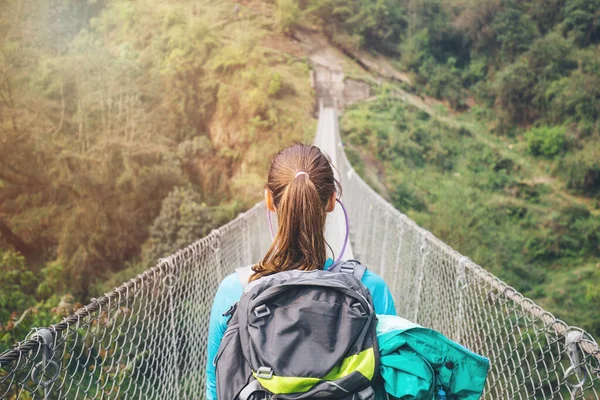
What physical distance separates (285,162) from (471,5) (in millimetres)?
22612

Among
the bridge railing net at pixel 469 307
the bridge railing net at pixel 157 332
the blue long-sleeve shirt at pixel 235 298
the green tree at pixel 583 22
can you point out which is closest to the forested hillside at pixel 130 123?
the bridge railing net at pixel 469 307

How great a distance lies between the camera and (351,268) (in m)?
0.84

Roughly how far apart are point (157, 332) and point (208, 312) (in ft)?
2.31

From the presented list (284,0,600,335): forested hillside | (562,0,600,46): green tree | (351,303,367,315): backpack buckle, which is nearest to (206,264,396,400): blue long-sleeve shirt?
(351,303,367,315): backpack buckle

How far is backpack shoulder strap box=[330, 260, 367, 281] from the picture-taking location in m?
0.83

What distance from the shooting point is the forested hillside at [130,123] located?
45.5ft

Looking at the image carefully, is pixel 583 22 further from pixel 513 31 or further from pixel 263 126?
pixel 263 126

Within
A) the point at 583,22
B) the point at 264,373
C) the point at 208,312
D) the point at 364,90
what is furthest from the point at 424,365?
the point at 583,22

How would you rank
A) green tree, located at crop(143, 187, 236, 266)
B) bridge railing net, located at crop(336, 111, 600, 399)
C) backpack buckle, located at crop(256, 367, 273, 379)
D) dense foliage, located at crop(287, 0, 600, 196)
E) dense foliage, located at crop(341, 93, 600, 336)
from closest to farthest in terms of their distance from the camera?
backpack buckle, located at crop(256, 367, 273, 379)
bridge railing net, located at crop(336, 111, 600, 399)
dense foliage, located at crop(341, 93, 600, 336)
green tree, located at crop(143, 187, 236, 266)
dense foliage, located at crop(287, 0, 600, 196)

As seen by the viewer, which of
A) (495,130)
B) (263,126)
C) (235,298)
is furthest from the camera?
(495,130)

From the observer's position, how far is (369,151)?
13531 mm

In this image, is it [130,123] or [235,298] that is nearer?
[235,298]

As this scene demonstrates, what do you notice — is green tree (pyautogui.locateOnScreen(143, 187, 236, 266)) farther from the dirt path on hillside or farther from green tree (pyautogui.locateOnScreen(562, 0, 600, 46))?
green tree (pyautogui.locateOnScreen(562, 0, 600, 46))

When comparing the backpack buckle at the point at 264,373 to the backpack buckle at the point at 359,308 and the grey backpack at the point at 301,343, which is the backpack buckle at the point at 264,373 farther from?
the backpack buckle at the point at 359,308
